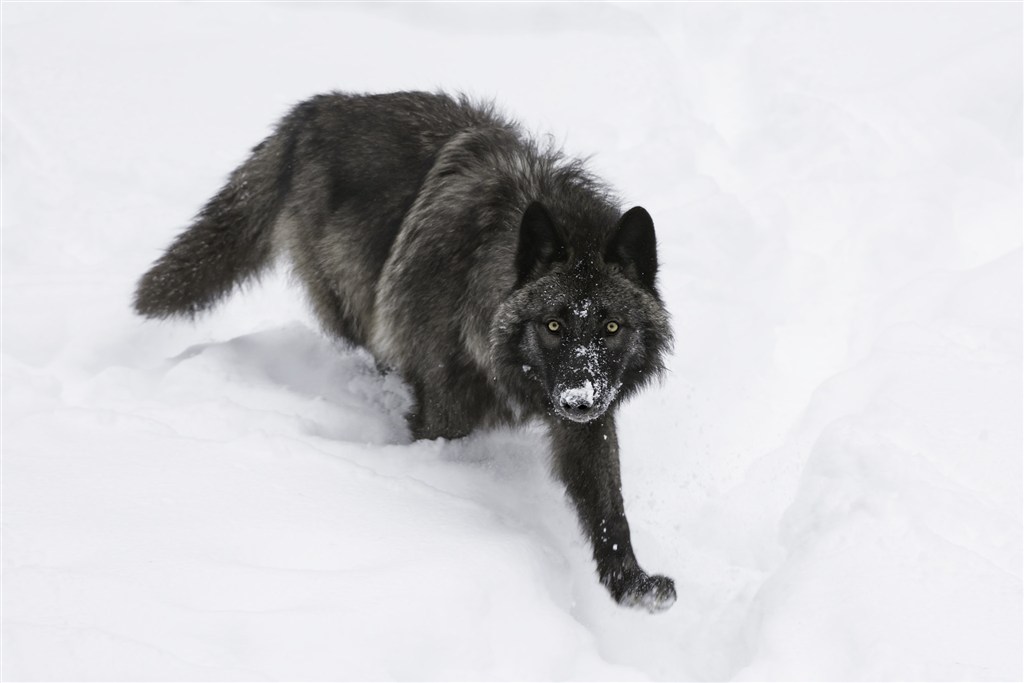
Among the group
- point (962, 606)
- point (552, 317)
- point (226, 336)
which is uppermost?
point (552, 317)

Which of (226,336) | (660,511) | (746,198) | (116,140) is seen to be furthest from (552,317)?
(116,140)

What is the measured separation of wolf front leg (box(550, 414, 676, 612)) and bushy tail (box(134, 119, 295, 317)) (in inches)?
94.3

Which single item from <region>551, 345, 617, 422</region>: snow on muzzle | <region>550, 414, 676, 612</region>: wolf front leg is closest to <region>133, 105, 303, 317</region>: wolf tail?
<region>550, 414, 676, 612</region>: wolf front leg

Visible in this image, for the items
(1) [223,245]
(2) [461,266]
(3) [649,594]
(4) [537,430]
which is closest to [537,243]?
(2) [461,266]

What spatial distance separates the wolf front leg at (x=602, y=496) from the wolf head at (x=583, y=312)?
254mm

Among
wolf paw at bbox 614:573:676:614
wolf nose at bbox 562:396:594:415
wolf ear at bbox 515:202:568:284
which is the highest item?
wolf ear at bbox 515:202:568:284

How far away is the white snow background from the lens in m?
3.56

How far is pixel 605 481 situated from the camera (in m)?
4.73

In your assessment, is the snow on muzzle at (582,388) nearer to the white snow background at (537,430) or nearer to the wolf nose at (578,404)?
the wolf nose at (578,404)

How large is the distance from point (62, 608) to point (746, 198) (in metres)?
6.11

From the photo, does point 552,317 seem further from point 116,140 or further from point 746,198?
point 116,140

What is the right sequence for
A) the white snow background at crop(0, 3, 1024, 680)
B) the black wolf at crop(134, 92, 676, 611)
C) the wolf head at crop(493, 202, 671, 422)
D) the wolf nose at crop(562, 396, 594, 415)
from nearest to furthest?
1. the white snow background at crop(0, 3, 1024, 680)
2. the wolf nose at crop(562, 396, 594, 415)
3. the wolf head at crop(493, 202, 671, 422)
4. the black wolf at crop(134, 92, 676, 611)

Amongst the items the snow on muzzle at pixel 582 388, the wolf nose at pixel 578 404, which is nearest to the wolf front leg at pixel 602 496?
the snow on muzzle at pixel 582 388

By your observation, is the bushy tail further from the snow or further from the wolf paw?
the wolf paw
